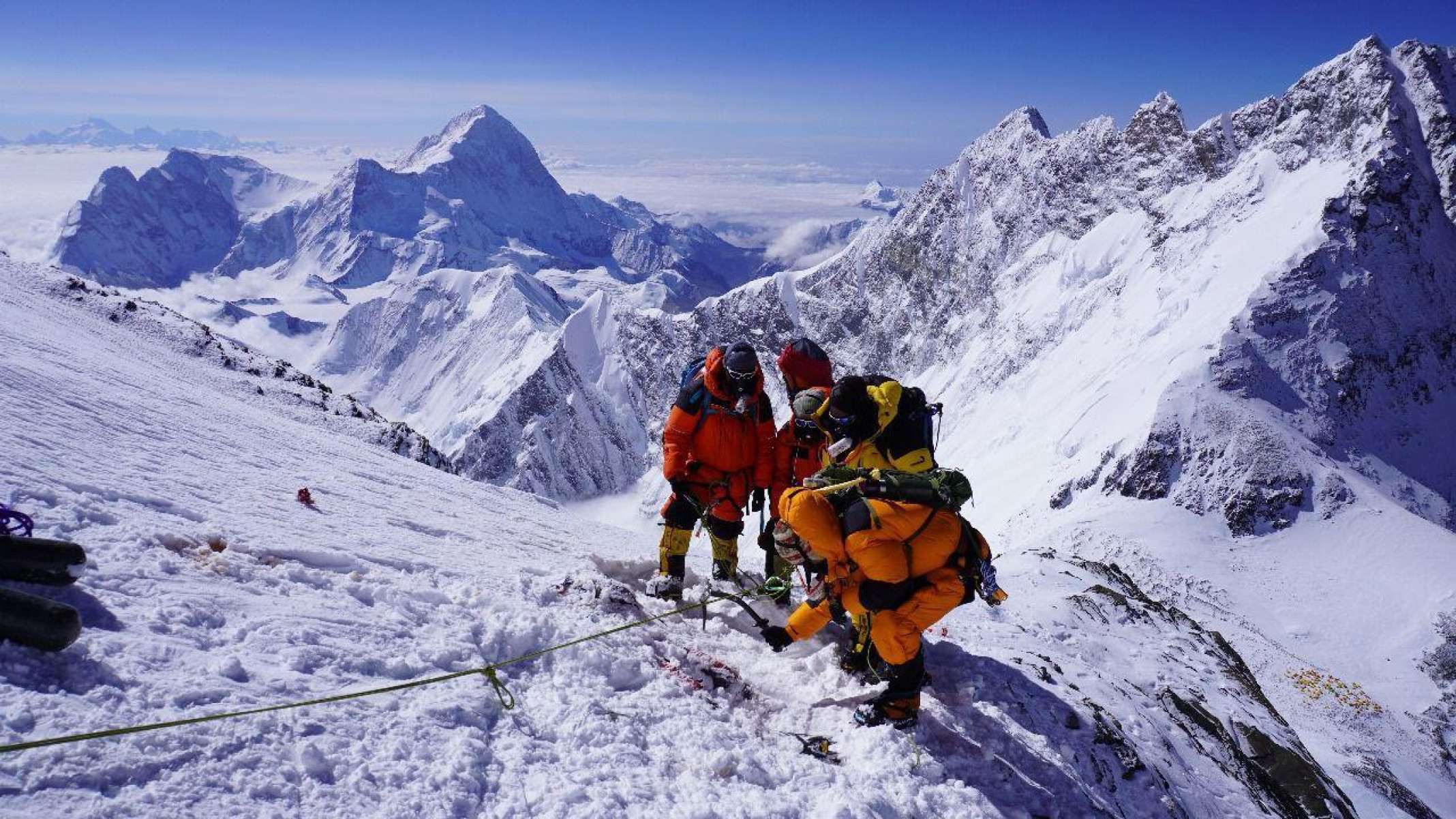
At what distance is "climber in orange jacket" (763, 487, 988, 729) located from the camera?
613 centimetres

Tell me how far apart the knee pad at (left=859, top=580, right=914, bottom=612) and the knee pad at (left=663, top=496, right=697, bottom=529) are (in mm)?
3109

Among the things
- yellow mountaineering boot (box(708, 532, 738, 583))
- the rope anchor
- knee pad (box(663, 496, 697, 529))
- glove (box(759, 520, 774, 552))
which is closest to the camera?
the rope anchor

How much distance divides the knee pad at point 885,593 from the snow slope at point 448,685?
1.06 metres

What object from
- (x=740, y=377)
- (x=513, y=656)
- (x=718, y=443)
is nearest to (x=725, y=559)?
(x=718, y=443)

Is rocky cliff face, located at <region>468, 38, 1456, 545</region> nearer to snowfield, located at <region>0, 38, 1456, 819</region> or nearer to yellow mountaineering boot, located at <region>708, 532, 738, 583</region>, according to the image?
snowfield, located at <region>0, 38, 1456, 819</region>

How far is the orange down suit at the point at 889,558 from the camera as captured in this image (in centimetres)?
611

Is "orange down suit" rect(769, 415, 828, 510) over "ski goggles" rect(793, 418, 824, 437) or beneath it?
beneath

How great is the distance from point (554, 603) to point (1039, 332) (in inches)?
4389

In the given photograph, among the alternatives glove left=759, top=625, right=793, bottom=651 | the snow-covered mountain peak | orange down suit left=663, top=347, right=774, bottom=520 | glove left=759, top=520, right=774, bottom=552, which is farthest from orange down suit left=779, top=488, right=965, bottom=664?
the snow-covered mountain peak

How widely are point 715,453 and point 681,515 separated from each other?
2.84ft

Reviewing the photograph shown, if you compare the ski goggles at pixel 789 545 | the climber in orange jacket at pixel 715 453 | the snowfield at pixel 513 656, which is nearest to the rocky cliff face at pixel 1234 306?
the snowfield at pixel 513 656

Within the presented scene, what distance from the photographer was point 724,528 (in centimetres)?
923

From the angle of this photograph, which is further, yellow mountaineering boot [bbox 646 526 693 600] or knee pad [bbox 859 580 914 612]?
yellow mountaineering boot [bbox 646 526 693 600]

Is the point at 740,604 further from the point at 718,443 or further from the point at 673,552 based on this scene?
the point at 718,443
